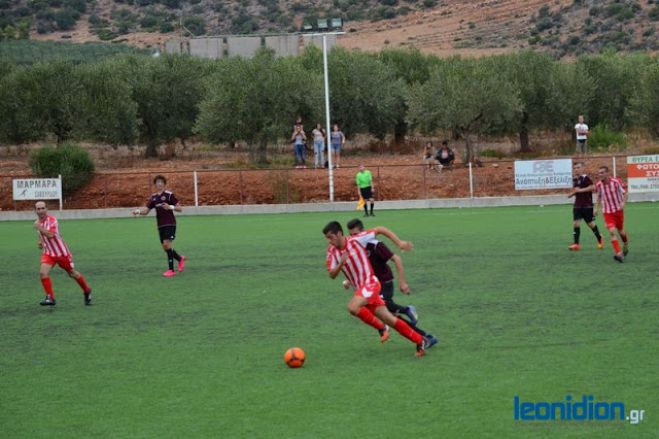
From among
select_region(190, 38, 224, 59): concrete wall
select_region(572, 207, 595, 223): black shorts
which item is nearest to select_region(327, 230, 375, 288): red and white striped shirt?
select_region(572, 207, 595, 223): black shorts

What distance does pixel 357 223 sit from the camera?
1162 cm

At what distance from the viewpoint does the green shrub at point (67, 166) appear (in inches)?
1780

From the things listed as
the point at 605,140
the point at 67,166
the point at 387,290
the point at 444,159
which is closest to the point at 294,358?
the point at 387,290

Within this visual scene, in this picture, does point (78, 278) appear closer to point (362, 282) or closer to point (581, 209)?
point (362, 282)

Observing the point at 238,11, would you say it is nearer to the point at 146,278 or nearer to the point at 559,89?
the point at 559,89

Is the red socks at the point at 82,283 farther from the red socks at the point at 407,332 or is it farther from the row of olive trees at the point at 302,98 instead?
the row of olive trees at the point at 302,98

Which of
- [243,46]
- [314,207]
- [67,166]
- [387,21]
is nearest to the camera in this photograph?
[314,207]

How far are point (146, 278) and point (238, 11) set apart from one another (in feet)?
317

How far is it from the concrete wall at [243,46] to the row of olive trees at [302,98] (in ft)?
60.7

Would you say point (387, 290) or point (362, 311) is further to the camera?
point (387, 290)

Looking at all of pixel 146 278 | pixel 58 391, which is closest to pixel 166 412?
pixel 58 391

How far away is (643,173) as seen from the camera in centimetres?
3825

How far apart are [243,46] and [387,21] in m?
28.4

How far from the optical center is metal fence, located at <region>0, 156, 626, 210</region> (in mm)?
43281
